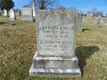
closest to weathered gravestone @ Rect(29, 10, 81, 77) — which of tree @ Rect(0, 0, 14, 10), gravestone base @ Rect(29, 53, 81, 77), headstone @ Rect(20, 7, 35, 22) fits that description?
gravestone base @ Rect(29, 53, 81, 77)

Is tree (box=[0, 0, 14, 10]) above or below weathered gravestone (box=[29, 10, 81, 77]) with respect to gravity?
above

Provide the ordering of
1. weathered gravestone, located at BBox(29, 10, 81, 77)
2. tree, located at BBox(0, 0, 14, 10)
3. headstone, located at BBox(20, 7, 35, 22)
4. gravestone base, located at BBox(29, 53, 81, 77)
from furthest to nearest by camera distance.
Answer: tree, located at BBox(0, 0, 14, 10) → headstone, located at BBox(20, 7, 35, 22) → gravestone base, located at BBox(29, 53, 81, 77) → weathered gravestone, located at BBox(29, 10, 81, 77)

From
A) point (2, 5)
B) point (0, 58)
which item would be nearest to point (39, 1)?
point (2, 5)

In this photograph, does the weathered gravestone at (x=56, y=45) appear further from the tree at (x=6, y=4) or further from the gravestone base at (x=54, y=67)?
the tree at (x=6, y=4)

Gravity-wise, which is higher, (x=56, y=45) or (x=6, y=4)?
(x=6, y=4)

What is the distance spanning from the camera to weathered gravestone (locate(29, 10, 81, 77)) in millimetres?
2436

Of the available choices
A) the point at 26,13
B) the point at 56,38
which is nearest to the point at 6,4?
the point at 26,13

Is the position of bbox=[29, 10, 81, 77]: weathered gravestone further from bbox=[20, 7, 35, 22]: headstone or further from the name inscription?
bbox=[20, 7, 35, 22]: headstone

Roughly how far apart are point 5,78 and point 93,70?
8.20ft

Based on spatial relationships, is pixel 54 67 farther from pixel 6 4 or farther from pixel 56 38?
pixel 6 4

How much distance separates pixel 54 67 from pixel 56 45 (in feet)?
2.06

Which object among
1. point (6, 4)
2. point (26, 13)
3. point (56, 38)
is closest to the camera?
point (56, 38)

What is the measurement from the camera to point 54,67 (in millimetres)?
2637

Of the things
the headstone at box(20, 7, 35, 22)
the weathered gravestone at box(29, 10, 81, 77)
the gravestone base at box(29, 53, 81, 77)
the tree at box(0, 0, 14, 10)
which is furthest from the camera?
the tree at box(0, 0, 14, 10)
